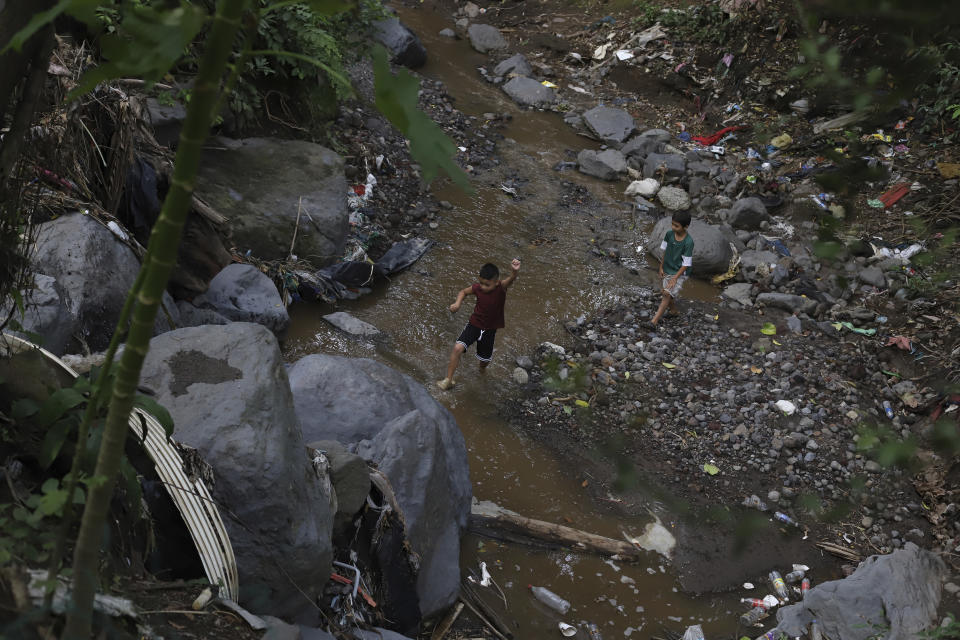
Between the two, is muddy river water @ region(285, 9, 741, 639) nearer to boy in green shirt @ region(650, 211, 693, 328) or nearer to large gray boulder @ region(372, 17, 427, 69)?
boy in green shirt @ region(650, 211, 693, 328)

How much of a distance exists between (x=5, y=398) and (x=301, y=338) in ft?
10.9

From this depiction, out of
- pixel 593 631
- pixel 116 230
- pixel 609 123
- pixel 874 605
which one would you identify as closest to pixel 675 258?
pixel 874 605

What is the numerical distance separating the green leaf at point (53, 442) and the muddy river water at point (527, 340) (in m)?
1.75

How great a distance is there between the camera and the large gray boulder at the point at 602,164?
8234mm

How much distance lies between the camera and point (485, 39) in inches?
437

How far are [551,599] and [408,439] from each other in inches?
45.2

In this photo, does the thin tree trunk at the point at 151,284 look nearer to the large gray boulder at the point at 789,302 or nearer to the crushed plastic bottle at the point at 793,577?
the crushed plastic bottle at the point at 793,577

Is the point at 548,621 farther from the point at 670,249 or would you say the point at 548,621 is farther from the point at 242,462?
the point at 670,249

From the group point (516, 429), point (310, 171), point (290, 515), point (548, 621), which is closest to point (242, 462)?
point (290, 515)

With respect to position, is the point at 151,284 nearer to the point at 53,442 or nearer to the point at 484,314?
the point at 53,442

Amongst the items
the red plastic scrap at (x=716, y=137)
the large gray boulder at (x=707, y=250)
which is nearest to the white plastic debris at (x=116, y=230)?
the large gray boulder at (x=707, y=250)

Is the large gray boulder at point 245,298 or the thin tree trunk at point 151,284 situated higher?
the thin tree trunk at point 151,284

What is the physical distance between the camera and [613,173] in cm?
823

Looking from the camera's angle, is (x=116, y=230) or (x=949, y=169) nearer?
(x=116, y=230)
